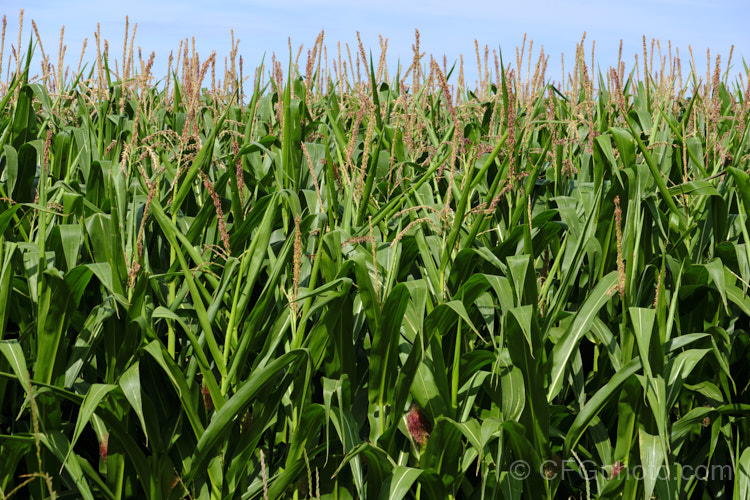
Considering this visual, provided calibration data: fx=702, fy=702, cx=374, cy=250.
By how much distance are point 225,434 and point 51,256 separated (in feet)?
2.23

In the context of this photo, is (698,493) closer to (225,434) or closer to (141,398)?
(225,434)

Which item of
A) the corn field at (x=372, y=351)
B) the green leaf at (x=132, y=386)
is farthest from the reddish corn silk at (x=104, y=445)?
the green leaf at (x=132, y=386)

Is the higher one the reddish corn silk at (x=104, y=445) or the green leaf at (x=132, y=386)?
the green leaf at (x=132, y=386)

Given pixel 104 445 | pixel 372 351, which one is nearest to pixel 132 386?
pixel 104 445

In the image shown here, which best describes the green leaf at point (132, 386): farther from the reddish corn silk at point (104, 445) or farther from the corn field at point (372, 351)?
the reddish corn silk at point (104, 445)

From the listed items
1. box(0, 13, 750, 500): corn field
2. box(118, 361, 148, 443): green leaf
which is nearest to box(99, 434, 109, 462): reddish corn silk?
box(0, 13, 750, 500): corn field

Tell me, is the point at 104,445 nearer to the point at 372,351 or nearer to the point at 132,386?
the point at 132,386

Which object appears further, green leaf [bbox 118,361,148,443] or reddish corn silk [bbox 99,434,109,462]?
reddish corn silk [bbox 99,434,109,462]

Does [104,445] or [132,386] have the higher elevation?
[132,386]

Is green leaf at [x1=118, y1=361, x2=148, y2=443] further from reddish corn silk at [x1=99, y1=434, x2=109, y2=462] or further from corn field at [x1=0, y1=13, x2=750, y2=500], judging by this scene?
reddish corn silk at [x1=99, y1=434, x2=109, y2=462]

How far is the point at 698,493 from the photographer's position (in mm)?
1946

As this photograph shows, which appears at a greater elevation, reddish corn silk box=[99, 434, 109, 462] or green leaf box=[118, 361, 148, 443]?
green leaf box=[118, 361, 148, 443]

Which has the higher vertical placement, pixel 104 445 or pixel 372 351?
pixel 372 351

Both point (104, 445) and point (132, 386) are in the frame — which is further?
point (104, 445)
